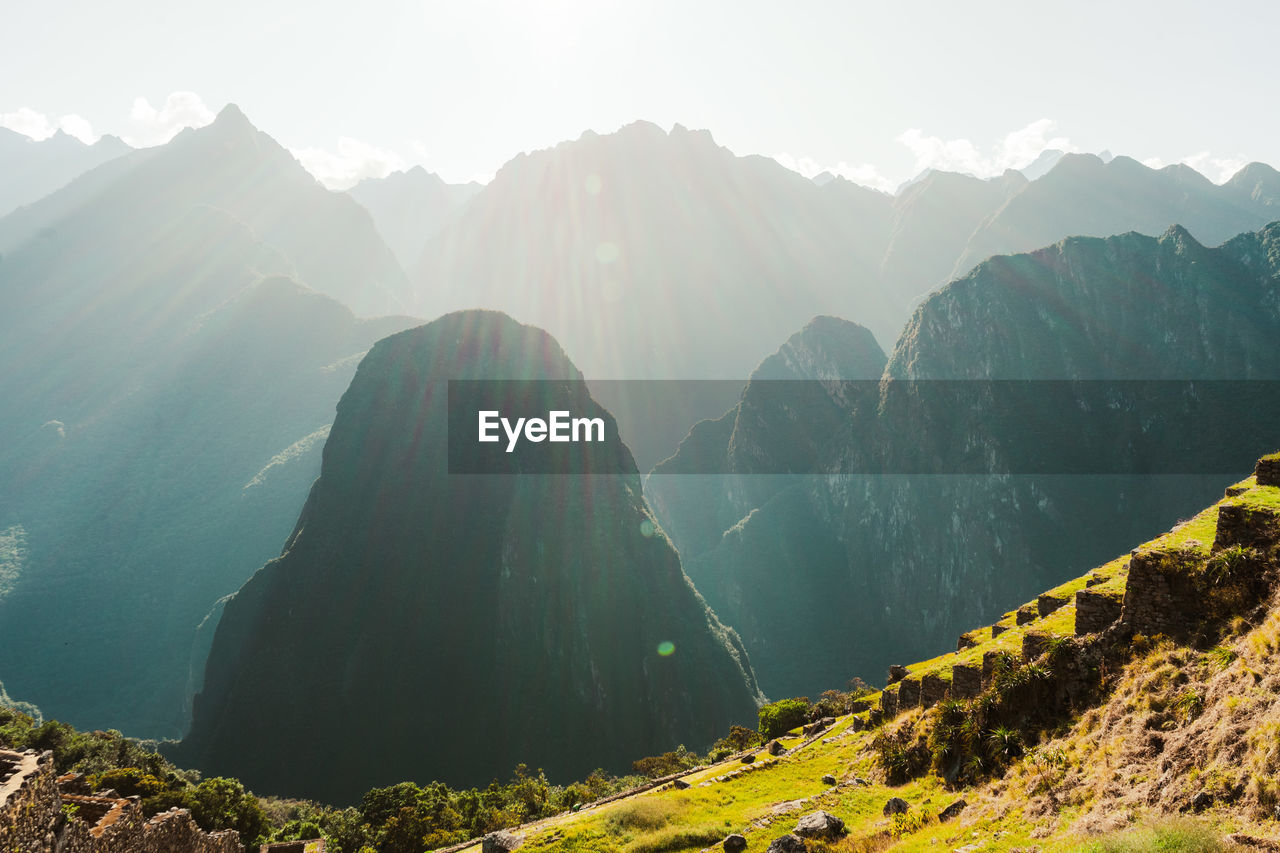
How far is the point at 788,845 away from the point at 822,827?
144cm

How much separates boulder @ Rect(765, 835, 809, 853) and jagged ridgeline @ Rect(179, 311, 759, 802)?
107938 mm

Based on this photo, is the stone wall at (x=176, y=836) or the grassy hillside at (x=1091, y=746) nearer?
the grassy hillside at (x=1091, y=746)

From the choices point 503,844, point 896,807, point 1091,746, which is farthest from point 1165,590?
point 503,844

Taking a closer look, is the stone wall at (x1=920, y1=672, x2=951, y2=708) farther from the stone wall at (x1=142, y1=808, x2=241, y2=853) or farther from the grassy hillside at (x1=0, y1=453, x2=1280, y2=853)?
the stone wall at (x1=142, y1=808, x2=241, y2=853)

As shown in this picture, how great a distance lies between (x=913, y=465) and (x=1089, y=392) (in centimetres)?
4860

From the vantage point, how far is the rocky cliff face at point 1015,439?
146 metres

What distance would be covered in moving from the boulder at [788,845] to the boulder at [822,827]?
0.63 m

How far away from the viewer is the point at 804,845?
→ 1555 cm

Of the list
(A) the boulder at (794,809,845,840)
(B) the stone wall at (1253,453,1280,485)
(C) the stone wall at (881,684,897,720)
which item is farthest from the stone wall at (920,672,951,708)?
(B) the stone wall at (1253,453,1280,485)

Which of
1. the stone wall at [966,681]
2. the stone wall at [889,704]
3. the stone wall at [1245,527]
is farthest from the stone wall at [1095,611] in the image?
the stone wall at [889,704]

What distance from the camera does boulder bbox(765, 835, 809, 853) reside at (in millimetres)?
15180

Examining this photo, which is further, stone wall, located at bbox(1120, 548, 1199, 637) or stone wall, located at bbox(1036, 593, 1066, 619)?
stone wall, located at bbox(1036, 593, 1066, 619)

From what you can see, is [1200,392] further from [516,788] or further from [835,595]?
[516,788]

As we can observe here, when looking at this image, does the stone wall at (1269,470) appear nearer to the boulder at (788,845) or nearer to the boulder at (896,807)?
the boulder at (896,807)
